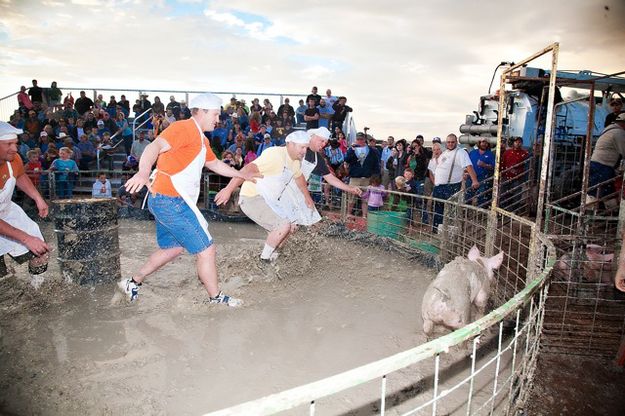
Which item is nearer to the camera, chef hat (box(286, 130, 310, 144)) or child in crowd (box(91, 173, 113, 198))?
chef hat (box(286, 130, 310, 144))

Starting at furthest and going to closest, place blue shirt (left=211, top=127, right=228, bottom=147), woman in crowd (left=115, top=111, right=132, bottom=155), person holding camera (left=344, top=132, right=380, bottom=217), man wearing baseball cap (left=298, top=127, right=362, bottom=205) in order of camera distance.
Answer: woman in crowd (left=115, top=111, right=132, bottom=155)
blue shirt (left=211, top=127, right=228, bottom=147)
person holding camera (left=344, top=132, right=380, bottom=217)
man wearing baseball cap (left=298, top=127, right=362, bottom=205)

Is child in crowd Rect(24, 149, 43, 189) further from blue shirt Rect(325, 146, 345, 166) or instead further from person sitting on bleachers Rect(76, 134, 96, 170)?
blue shirt Rect(325, 146, 345, 166)

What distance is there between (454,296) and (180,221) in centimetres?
259

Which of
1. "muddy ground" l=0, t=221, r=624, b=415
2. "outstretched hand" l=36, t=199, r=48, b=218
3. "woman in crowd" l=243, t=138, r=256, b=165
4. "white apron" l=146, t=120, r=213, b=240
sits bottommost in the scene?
"muddy ground" l=0, t=221, r=624, b=415

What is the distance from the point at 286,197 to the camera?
5.86m

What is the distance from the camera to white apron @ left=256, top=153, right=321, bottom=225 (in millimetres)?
5598

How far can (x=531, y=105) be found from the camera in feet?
41.4

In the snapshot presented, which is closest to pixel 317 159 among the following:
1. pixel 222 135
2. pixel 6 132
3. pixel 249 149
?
pixel 6 132

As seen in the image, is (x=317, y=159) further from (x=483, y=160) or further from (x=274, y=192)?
(x=483, y=160)

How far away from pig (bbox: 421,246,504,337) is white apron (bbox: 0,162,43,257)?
4.10 meters

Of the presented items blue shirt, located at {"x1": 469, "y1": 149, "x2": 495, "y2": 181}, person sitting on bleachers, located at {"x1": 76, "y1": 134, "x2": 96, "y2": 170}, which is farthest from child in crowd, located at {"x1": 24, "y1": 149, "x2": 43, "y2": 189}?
blue shirt, located at {"x1": 469, "y1": 149, "x2": 495, "y2": 181}

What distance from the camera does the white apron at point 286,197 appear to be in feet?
18.4

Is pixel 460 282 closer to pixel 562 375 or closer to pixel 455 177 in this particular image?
pixel 562 375

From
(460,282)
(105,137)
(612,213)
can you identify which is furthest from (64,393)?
(105,137)
